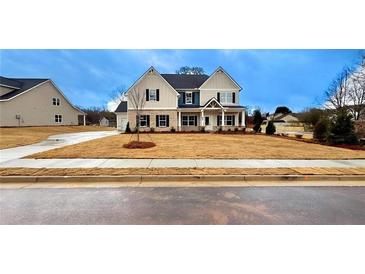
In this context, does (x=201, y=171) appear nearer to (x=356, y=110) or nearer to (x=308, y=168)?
(x=308, y=168)

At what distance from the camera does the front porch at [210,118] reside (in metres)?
26.4

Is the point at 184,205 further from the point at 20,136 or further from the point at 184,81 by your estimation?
the point at 184,81

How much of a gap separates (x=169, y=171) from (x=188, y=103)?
877 inches

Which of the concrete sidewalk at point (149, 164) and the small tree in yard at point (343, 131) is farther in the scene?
the small tree in yard at point (343, 131)

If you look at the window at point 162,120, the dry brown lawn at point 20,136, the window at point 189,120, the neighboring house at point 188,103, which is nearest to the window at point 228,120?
the neighboring house at point 188,103

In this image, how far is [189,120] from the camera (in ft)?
90.6

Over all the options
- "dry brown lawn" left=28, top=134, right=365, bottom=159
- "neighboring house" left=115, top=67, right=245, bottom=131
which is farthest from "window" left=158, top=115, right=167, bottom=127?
"dry brown lawn" left=28, top=134, right=365, bottom=159

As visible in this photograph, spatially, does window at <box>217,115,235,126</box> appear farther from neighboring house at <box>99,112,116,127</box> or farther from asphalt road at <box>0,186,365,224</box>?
→ neighboring house at <box>99,112,116,127</box>

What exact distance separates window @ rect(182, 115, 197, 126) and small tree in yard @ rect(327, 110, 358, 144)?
1574 cm

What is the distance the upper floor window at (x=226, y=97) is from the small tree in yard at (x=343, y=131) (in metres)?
14.2

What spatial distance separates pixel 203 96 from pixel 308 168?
21324 mm

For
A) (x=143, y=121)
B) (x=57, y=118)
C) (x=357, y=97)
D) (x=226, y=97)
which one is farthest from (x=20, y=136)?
(x=357, y=97)

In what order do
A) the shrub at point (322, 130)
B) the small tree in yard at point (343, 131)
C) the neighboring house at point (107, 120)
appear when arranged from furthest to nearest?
the neighboring house at point (107, 120), the shrub at point (322, 130), the small tree in yard at point (343, 131)

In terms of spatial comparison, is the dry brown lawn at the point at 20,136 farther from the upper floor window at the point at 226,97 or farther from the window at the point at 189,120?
the upper floor window at the point at 226,97
